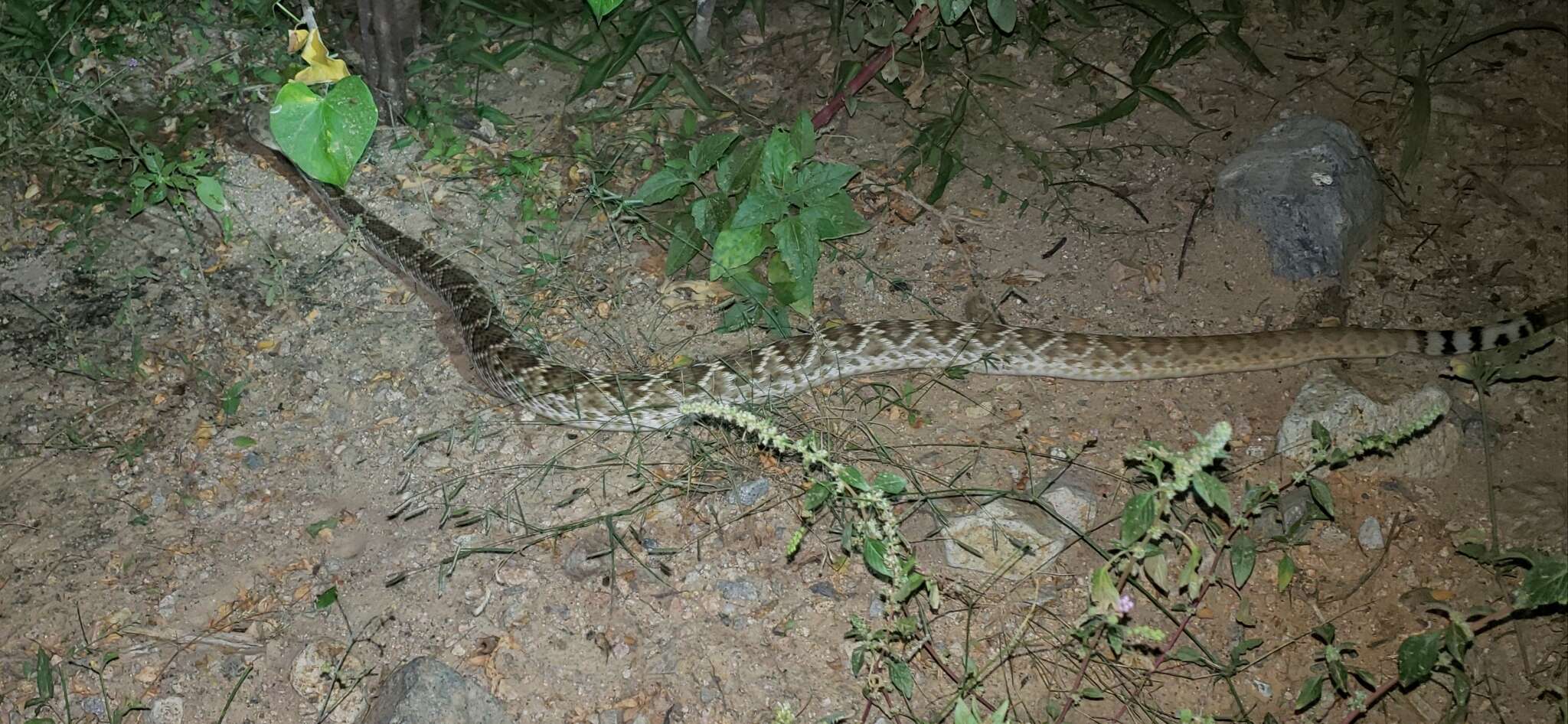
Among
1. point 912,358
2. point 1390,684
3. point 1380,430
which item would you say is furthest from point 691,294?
point 1390,684

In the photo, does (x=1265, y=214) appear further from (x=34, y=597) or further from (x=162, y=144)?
(x=162, y=144)

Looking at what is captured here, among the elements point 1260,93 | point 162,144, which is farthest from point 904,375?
point 162,144

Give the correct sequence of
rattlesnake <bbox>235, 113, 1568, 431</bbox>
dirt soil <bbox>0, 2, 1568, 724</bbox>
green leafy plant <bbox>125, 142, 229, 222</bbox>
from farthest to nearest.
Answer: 1. green leafy plant <bbox>125, 142, 229, 222</bbox>
2. rattlesnake <bbox>235, 113, 1568, 431</bbox>
3. dirt soil <bbox>0, 2, 1568, 724</bbox>

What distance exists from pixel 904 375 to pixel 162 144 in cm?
418

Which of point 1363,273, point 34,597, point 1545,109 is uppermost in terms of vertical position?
point 1545,109

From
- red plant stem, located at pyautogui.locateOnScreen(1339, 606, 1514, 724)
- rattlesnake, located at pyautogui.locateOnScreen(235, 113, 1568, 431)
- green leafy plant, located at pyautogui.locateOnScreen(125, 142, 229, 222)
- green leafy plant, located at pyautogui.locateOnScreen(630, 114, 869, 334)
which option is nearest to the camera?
red plant stem, located at pyautogui.locateOnScreen(1339, 606, 1514, 724)

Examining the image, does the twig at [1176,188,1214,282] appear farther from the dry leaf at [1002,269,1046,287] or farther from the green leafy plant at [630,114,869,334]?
the green leafy plant at [630,114,869,334]

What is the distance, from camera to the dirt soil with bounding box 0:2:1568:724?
3.72 meters

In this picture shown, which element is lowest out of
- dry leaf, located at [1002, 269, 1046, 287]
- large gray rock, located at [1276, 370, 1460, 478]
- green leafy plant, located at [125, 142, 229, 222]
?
green leafy plant, located at [125, 142, 229, 222]

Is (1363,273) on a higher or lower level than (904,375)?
higher

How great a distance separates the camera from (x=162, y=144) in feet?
19.5

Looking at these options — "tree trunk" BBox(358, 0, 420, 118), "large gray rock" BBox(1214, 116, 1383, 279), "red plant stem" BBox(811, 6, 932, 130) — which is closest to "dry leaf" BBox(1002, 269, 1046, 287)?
"large gray rock" BBox(1214, 116, 1383, 279)

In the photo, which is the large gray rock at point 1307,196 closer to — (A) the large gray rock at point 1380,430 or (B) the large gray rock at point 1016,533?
(A) the large gray rock at point 1380,430

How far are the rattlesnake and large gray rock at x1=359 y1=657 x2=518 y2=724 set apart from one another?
132 centimetres
